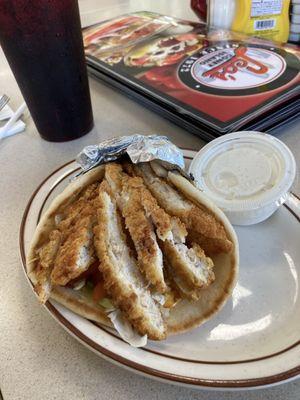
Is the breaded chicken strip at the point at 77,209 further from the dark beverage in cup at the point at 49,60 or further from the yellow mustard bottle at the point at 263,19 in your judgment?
the yellow mustard bottle at the point at 263,19

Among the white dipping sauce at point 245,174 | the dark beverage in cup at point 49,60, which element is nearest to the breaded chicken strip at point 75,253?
the white dipping sauce at point 245,174

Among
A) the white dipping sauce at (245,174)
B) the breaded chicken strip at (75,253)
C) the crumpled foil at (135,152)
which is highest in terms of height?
the crumpled foil at (135,152)

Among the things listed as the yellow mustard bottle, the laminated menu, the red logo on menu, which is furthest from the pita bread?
the yellow mustard bottle

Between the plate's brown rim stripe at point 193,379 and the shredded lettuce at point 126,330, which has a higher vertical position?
the plate's brown rim stripe at point 193,379

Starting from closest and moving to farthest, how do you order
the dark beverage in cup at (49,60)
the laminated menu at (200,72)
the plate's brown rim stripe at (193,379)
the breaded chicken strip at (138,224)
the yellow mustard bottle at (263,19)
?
the plate's brown rim stripe at (193,379) → the breaded chicken strip at (138,224) → the dark beverage in cup at (49,60) → the laminated menu at (200,72) → the yellow mustard bottle at (263,19)

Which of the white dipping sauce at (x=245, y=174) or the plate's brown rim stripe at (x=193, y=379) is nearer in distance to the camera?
the plate's brown rim stripe at (x=193, y=379)

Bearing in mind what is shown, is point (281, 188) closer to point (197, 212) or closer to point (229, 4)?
point (197, 212)
